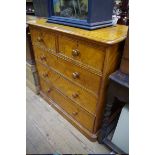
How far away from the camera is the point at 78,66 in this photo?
1.13 m

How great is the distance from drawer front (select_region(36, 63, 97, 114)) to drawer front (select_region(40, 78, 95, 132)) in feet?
0.25

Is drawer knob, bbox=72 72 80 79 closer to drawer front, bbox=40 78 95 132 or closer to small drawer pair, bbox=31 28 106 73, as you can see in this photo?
small drawer pair, bbox=31 28 106 73

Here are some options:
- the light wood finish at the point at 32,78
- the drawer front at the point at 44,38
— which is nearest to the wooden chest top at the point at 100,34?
the drawer front at the point at 44,38

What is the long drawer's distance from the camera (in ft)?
3.54

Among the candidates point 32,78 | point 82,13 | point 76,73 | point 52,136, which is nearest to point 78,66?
point 76,73

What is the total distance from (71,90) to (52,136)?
1.63ft

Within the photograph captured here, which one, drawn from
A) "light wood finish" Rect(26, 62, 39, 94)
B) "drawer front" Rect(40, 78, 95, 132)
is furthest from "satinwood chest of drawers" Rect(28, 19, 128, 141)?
"light wood finish" Rect(26, 62, 39, 94)

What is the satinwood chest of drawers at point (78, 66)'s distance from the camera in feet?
3.15

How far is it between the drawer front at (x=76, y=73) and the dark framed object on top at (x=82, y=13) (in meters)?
0.31

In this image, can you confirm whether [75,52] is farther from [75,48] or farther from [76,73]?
[76,73]

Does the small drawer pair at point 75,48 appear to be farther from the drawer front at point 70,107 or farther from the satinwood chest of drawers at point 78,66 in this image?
the drawer front at point 70,107

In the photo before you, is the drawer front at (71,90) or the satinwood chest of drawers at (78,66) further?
the drawer front at (71,90)
